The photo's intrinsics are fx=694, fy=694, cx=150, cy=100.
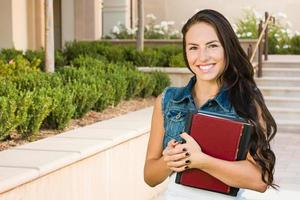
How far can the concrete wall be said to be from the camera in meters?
22.0

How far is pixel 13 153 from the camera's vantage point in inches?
187

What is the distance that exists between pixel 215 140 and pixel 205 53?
1.05 ft

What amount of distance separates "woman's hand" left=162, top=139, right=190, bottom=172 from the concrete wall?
20.2 m

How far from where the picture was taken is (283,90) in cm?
1328

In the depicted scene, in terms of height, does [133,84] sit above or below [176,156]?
below

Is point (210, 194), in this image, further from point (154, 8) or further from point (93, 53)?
point (154, 8)

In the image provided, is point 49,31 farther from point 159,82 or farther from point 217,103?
point 217,103

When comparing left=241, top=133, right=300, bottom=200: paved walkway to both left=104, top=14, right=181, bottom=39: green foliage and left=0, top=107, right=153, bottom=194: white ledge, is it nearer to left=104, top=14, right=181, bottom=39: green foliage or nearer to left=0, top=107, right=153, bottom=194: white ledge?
left=0, top=107, right=153, bottom=194: white ledge

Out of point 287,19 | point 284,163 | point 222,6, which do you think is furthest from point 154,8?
point 284,163

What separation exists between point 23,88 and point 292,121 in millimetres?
6286

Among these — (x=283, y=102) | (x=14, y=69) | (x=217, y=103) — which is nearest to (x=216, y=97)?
(x=217, y=103)

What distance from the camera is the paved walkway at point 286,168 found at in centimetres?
590

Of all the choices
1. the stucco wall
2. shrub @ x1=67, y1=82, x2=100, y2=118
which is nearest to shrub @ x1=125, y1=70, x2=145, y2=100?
shrub @ x1=67, y1=82, x2=100, y2=118

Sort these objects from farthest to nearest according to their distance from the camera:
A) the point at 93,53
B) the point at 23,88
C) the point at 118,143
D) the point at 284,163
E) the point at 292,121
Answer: the point at 93,53, the point at 292,121, the point at 284,163, the point at 23,88, the point at 118,143
